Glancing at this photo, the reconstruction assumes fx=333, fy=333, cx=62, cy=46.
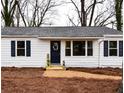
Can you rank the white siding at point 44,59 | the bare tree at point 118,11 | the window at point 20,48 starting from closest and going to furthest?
the window at point 20,48
the white siding at point 44,59
the bare tree at point 118,11

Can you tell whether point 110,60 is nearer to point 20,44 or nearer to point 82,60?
point 82,60

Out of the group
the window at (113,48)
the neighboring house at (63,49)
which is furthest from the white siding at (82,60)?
the window at (113,48)

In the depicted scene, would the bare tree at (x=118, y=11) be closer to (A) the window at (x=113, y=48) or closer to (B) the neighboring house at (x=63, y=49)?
(A) the window at (x=113, y=48)

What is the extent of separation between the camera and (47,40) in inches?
868

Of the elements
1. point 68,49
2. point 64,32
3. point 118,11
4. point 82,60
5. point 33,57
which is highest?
point 118,11

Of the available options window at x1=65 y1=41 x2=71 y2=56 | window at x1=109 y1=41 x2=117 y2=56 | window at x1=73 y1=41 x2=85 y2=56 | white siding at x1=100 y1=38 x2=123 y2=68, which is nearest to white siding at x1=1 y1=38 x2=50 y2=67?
window at x1=65 y1=41 x2=71 y2=56

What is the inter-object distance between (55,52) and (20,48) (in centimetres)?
232

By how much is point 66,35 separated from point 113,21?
17255mm

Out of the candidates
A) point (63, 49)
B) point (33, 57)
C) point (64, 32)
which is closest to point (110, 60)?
point (63, 49)

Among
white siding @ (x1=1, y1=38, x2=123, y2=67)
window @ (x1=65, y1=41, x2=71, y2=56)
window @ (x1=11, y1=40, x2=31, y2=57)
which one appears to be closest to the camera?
window @ (x1=11, y1=40, x2=31, y2=57)

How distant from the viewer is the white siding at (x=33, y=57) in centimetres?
2189

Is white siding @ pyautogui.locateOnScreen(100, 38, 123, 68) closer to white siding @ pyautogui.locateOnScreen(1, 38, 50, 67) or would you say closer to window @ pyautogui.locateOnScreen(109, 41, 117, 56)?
window @ pyautogui.locateOnScreen(109, 41, 117, 56)

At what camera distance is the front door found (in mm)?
22141

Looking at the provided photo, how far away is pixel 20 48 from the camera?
2192cm
